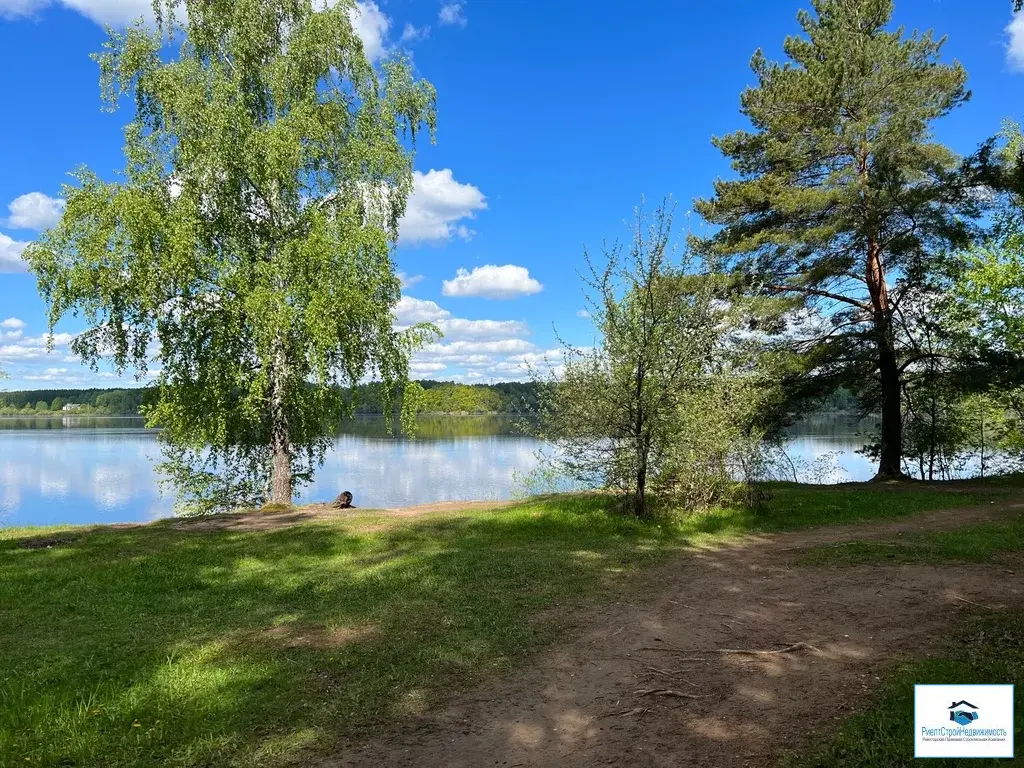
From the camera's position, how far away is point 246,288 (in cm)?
1348

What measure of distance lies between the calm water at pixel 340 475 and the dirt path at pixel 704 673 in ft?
20.4

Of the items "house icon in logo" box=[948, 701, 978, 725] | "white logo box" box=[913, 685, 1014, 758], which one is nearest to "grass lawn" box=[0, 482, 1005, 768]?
"white logo box" box=[913, 685, 1014, 758]

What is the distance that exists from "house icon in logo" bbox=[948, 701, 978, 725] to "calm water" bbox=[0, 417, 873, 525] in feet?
29.4

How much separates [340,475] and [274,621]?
24750mm

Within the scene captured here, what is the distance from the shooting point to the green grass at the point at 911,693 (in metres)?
3.38

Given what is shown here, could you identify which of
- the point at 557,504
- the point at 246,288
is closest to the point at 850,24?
the point at 557,504

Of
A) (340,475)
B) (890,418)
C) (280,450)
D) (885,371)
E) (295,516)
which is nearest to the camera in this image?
(295,516)

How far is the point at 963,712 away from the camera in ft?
12.2

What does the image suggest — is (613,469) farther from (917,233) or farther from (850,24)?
(850,24)

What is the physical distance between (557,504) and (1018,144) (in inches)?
760

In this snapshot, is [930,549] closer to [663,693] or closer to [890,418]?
[663,693]

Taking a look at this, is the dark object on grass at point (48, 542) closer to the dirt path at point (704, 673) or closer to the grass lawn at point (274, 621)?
the grass lawn at point (274, 621)

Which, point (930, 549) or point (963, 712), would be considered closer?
point (963, 712)

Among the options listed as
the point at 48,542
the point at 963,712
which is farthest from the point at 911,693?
the point at 48,542
